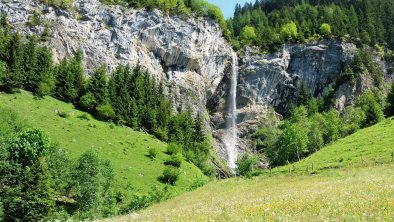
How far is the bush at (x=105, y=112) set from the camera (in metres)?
93.2

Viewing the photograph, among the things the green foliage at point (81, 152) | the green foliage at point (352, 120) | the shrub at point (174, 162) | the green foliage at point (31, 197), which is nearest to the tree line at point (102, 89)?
the green foliage at point (81, 152)

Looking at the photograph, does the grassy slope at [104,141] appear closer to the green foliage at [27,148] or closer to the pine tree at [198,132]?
the green foliage at [27,148]

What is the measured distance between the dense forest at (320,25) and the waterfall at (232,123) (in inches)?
527

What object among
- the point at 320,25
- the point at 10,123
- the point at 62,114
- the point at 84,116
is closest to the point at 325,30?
the point at 320,25

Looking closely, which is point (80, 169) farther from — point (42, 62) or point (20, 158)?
point (42, 62)

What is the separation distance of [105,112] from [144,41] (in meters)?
37.2

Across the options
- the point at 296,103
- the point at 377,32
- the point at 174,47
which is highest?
the point at 377,32

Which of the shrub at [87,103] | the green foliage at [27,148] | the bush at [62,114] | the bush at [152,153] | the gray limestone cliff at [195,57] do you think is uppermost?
the gray limestone cliff at [195,57]

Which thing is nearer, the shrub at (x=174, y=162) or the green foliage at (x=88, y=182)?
the green foliage at (x=88, y=182)

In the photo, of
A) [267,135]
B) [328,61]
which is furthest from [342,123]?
[328,61]

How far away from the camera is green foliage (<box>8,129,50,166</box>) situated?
5428 cm

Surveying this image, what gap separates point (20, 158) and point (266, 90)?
328 feet

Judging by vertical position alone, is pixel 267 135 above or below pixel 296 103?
below

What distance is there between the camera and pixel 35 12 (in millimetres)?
107812
